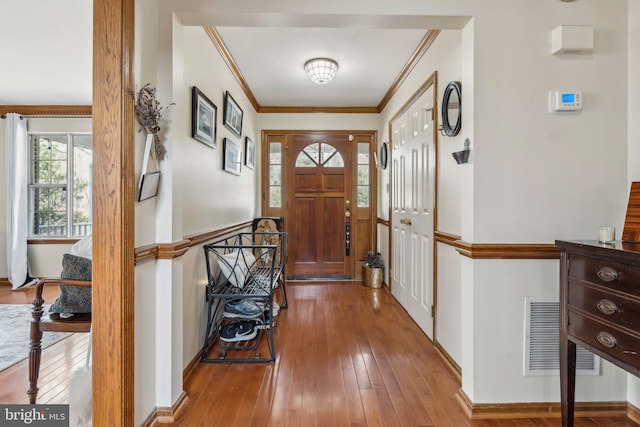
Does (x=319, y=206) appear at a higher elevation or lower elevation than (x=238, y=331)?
higher

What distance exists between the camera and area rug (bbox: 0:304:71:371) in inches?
91.1

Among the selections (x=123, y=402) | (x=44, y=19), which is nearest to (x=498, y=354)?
(x=123, y=402)

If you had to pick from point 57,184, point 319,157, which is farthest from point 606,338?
point 57,184

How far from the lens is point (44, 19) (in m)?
2.40

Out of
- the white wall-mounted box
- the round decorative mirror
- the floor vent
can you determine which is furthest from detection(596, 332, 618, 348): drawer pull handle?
the white wall-mounted box

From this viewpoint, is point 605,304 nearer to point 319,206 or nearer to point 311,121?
point 319,206

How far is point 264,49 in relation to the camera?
2.75 meters

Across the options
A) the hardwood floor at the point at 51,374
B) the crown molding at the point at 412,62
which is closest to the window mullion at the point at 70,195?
the hardwood floor at the point at 51,374

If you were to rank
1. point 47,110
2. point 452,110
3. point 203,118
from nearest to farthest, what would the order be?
point 452,110 < point 203,118 < point 47,110

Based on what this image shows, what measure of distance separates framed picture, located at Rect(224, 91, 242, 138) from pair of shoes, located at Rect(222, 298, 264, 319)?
1572mm

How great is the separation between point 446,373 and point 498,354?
0.52m

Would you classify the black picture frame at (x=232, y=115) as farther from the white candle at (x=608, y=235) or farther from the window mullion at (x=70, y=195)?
the window mullion at (x=70, y=195)

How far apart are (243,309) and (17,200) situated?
13.7 ft

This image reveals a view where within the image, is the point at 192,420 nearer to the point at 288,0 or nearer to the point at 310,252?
the point at 288,0
